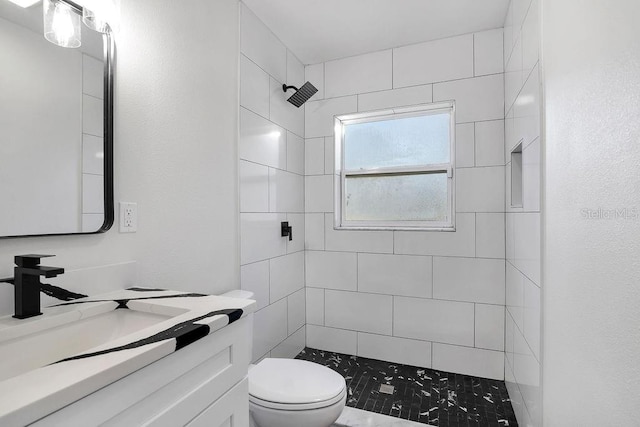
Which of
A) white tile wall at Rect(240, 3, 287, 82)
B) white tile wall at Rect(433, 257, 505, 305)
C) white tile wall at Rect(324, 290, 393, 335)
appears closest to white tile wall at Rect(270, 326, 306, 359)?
white tile wall at Rect(324, 290, 393, 335)

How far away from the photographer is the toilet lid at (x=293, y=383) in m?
1.37

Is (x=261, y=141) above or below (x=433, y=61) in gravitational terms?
below

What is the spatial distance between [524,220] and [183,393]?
63.8 inches

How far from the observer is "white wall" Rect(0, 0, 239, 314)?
1.21 meters

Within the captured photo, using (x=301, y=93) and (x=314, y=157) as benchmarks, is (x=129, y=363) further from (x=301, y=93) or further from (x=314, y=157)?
(x=314, y=157)

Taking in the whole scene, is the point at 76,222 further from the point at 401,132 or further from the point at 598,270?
the point at 401,132

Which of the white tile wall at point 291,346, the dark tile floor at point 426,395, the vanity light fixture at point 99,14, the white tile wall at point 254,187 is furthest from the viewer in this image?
the white tile wall at point 291,346

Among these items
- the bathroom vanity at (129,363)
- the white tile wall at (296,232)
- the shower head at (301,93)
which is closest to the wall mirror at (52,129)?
the bathroom vanity at (129,363)

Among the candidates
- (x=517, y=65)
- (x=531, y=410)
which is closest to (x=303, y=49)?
(x=517, y=65)

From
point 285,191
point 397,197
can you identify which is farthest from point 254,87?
point 397,197

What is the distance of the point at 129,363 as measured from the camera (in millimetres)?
637

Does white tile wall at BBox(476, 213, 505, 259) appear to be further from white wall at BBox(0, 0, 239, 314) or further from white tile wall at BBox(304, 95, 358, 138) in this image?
white wall at BBox(0, 0, 239, 314)

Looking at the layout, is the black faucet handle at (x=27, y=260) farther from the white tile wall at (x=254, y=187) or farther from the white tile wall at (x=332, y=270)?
the white tile wall at (x=332, y=270)

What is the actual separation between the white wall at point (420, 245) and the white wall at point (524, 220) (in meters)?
0.14
